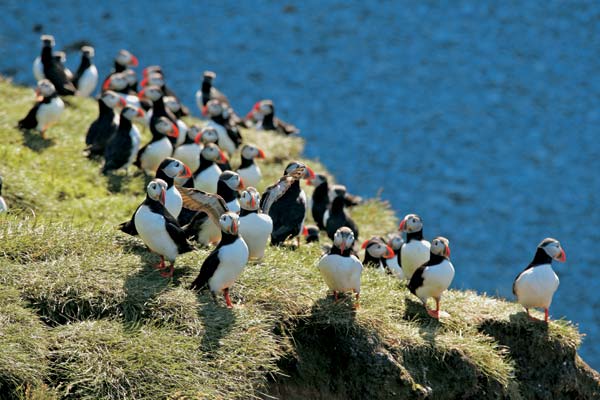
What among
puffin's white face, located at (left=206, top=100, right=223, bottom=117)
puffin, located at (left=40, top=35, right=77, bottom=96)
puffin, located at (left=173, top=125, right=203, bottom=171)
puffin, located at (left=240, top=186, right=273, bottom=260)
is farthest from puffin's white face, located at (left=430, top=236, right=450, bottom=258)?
puffin, located at (left=40, top=35, right=77, bottom=96)

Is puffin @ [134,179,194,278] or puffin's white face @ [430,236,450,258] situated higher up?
puffin's white face @ [430,236,450,258]

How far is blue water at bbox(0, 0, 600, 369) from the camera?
16625mm

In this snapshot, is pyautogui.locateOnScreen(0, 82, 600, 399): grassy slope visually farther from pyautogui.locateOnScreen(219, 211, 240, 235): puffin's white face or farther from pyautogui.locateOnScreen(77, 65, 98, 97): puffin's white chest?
pyautogui.locateOnScreen(77, 65, 98, 97): puffin's white chest

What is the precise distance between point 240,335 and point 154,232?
109 cm

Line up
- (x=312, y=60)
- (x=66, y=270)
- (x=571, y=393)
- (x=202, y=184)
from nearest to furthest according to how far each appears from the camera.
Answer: (x=66, y=270) → (x=571, y=393) → (x=202, y=184) → (x=312, y=60)

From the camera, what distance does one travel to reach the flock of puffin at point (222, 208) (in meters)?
7.41

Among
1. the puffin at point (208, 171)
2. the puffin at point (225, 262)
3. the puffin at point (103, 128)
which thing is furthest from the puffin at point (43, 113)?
the puffin at point (225, 262)

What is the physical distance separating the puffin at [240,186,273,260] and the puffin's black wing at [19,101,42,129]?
4.89 metres

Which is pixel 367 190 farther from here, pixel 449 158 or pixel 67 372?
pixel 67 372

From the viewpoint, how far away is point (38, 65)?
1438cm

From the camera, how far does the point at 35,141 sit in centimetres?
1194

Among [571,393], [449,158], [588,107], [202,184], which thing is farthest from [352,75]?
[571,393]

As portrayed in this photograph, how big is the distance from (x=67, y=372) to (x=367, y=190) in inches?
436

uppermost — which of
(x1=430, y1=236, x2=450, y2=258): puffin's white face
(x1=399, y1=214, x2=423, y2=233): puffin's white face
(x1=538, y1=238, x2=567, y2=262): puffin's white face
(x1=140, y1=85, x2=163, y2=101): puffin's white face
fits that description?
(x1=140, y1=85, x2=163, y2=101): puffin's white face
